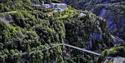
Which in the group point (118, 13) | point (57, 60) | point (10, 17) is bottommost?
point (118, 13)

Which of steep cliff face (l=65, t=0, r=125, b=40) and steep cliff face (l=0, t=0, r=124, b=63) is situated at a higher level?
steep cliff face (l=0, t=0, r=124, b=63)

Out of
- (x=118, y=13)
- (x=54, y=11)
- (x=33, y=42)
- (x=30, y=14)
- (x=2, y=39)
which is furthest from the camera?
(x=118, y=13)

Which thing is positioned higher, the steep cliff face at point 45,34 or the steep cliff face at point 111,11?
the steep cliff face at point 45,34

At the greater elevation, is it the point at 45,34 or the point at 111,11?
the point at 45,34

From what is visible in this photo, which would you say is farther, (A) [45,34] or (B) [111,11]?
(B) [111,11]

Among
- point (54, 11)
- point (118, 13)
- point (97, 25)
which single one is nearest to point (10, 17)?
point (54, 11)

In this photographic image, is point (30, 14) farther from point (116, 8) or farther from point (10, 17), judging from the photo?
point (116, 8)

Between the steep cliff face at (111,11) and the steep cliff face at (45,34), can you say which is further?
the steep cliff face at (111,11)

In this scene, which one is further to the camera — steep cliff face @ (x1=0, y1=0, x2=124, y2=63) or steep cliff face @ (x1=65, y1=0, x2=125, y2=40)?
steep cliff face @ (x1=65, y1=0, x2=125, y2=40)
